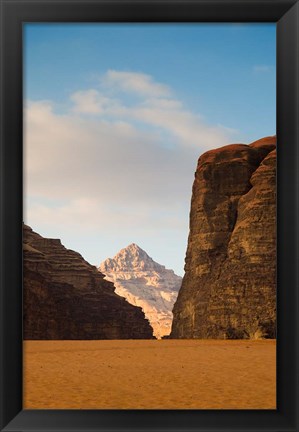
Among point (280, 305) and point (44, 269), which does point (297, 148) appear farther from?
point (44, 269)

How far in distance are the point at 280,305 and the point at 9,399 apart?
325 centimetres

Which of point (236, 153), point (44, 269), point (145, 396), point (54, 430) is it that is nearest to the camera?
point (54, 430)

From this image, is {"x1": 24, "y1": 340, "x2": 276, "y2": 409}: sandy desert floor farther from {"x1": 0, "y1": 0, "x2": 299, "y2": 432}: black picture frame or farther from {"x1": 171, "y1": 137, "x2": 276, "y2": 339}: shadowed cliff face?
{"x1": 171, "y1": 137, "x2": 276, "y2": 339}: shadowed cliff face

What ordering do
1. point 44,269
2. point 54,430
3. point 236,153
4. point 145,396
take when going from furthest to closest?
point 44,269
point 236,153
point 145,396
point 54,430

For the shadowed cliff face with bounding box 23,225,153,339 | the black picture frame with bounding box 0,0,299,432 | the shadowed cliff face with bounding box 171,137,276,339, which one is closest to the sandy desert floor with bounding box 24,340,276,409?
the black picture frame with bounding box 0,0,299,432

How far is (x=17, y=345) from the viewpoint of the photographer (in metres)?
6.78

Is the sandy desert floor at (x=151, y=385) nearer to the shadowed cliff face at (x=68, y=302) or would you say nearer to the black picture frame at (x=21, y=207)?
the black picture frame at (x=21, y=207)

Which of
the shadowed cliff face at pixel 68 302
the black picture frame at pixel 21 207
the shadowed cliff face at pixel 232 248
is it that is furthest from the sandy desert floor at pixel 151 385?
the shadowed cliff face at pixel 68 302

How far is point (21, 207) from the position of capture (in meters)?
6.82

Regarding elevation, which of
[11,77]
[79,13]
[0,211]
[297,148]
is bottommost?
[0,211]

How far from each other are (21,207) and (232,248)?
53.1 metres

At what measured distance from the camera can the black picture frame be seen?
6.63 metres

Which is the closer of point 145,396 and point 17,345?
point 17,345

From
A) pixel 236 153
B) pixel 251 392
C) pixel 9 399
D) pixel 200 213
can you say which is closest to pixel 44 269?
pixel 200 213
